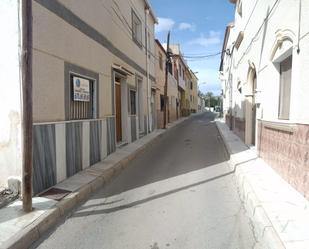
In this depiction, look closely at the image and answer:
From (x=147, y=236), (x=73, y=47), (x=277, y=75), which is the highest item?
(x=73, y=47)

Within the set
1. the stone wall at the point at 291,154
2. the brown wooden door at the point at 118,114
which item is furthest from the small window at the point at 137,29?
the stone wall at the point at 291,154

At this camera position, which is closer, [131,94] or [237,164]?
[237,164]

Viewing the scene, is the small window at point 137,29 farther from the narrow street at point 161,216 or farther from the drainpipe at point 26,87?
A: the drainpipe at point 26,87

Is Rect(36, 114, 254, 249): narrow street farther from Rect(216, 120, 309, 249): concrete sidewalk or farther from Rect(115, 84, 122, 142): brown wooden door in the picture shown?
Rect(115, 84, 122, 142): brown wooden door

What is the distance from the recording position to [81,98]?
721cm

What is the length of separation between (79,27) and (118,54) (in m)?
3.80

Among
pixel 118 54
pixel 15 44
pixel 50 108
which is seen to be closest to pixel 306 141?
pixel 50 108

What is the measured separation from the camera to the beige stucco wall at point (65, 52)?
5285mm

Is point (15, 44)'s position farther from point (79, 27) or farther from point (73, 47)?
point (79, 27)

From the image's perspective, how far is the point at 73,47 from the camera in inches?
265

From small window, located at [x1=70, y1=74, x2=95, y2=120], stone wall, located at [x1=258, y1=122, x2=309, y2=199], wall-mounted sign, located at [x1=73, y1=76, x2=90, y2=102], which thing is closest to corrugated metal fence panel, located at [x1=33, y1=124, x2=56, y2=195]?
small window, located at [x1=70, y1=74, x2=95, y2=120]

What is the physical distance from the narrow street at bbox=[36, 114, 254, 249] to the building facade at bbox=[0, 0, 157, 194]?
117 centimetres

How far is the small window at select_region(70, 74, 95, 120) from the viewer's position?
6801 millimetres

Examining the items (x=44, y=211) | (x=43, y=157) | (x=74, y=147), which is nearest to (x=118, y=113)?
(x=74, y=147)
